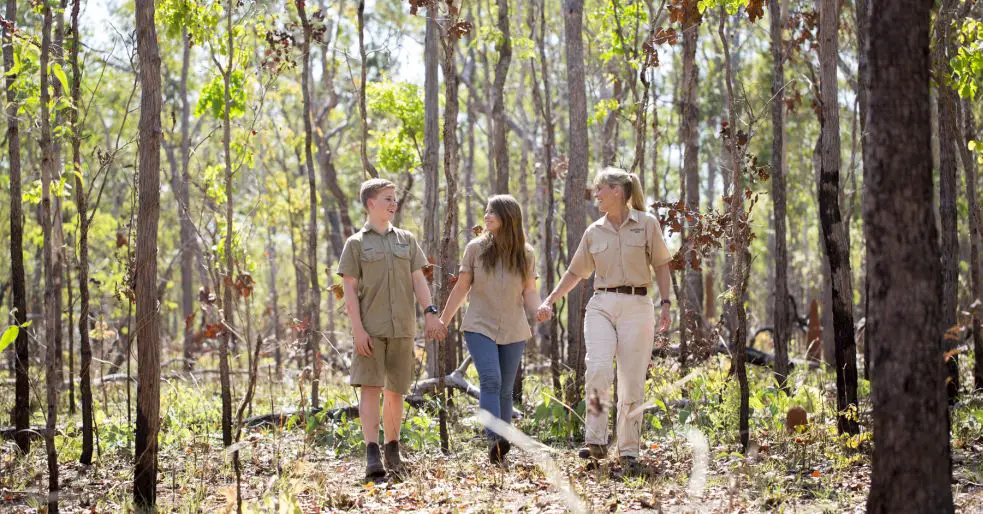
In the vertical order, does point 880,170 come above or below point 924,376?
above

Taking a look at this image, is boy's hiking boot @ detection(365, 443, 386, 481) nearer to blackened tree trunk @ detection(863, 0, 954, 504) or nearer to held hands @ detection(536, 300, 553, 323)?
held hands @ detection(536, 300, 553, 323)

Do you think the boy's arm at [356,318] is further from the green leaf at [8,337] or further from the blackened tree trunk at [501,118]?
the blackened tree trunk at [501,118]

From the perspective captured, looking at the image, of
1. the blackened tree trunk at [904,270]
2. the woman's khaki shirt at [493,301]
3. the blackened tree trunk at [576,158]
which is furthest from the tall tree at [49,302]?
the blackened tree trunk at [576,158]

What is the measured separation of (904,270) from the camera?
3785 millimetres

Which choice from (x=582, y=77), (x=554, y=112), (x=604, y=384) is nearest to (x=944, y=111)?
(x=582, y=77)

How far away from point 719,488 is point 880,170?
270cm

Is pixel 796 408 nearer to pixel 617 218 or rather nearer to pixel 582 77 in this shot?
pixel 617 218

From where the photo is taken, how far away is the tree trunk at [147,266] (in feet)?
18.2

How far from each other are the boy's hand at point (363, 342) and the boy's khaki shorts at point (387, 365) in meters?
0.06

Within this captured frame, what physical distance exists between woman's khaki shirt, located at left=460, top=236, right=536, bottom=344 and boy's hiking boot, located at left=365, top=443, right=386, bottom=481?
1025 mm

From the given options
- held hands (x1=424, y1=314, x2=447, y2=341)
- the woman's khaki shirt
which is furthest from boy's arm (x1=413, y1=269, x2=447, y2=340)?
the woman's khaki shirt

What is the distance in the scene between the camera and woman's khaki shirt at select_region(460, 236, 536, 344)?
670 centimetres

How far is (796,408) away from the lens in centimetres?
719

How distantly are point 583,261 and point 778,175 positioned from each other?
7.11 ft
